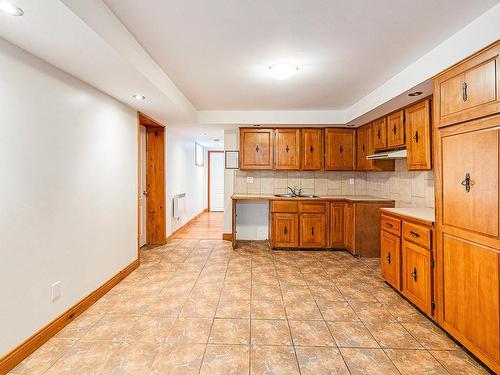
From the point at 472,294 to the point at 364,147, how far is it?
3.04m

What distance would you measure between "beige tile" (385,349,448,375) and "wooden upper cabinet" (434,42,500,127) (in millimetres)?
1654

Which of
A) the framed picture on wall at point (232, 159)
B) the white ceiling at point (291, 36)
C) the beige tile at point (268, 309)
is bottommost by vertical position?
the beige tile at point (268, 309)

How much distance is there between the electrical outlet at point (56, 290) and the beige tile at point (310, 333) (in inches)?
74.8

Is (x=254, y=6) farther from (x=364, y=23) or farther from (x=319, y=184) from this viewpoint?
(x=319, y=184)

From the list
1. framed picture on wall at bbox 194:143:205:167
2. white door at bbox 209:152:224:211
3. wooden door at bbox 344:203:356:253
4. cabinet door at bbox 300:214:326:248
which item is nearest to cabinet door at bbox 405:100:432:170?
wooden door at bbox 344:203:356:253

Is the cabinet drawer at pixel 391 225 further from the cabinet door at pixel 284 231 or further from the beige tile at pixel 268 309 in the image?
the cabinet door at pixel 284 231

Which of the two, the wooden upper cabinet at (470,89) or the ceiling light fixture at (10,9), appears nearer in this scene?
the ceiling light fixture at (10,9)

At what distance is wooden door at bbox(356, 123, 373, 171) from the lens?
4246 mm

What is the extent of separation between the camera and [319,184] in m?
5.02

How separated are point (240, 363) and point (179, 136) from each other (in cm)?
473

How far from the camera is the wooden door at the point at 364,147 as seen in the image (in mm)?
4246

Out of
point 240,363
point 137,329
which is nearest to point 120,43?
point 137,329

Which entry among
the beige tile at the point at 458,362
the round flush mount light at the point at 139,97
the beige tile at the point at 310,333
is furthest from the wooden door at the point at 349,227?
the round flush mount light at the point at 139,97

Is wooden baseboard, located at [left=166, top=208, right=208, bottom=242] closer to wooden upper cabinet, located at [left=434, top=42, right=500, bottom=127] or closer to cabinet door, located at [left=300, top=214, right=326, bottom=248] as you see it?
cabinet door, located at [left=300, top=214, right=326, bottom=248]
